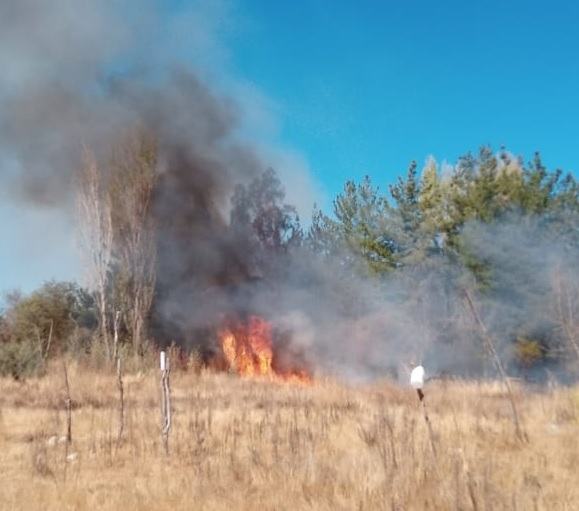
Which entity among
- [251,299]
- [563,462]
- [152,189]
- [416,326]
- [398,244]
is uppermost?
[152,189]

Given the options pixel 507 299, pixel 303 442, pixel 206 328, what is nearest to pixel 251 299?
pixel 206 328

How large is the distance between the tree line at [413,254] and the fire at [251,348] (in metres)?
3.07

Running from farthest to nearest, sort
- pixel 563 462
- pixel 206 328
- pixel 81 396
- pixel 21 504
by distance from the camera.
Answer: pixel 206 328 → pixel 81 396 → pixel 563 462 → pixel 21 504

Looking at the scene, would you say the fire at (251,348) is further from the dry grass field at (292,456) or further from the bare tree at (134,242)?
the dry grass field at (292,456)

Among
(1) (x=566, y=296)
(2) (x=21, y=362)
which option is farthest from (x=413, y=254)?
(2) (x=21, y=362)

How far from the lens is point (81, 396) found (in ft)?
50.7

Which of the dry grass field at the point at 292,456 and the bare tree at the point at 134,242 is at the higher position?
the bare tree at the point at 134,242

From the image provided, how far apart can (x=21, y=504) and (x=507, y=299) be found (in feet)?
60.2

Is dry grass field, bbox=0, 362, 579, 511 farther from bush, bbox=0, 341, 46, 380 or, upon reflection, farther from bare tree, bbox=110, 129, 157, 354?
bare tree, bbox=110, 129, 157, 354

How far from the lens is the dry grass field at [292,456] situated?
5703mm

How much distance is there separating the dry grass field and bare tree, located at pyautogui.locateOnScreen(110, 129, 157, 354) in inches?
330

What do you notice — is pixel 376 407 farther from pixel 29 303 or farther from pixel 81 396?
pixel 29 303

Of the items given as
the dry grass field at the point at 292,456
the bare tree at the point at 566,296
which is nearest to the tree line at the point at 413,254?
the bare tree at the point at 566,296

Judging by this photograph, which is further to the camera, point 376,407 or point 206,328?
point 206,328
